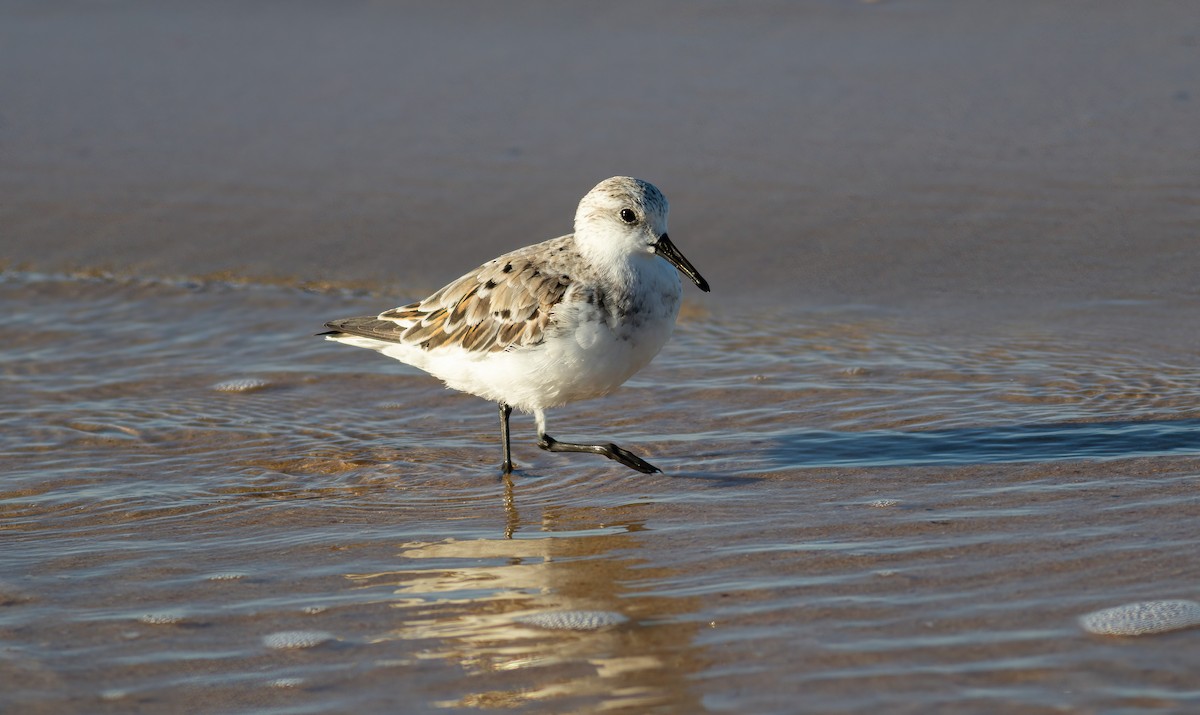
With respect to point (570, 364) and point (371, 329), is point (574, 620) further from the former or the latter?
point (371, 329)

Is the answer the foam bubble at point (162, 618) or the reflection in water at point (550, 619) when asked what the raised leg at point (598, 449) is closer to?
the reflection in water at point (550, 619)

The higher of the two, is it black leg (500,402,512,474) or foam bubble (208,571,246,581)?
black leg (500,402,512,474)

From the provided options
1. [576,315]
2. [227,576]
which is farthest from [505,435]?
[227,576]

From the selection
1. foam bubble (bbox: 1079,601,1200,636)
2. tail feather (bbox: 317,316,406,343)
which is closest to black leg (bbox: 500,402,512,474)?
tail feather (bbox: 317,316,406,343)

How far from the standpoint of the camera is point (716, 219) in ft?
30.8

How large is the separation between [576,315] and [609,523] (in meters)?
0.90

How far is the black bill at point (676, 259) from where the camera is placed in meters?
6.24

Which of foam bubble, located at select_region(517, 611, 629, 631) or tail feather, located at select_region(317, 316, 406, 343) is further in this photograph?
tail feather, located at select_region(317, 316, 406, 343)

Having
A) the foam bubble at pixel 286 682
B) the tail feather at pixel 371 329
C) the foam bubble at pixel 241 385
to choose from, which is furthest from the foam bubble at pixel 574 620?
the foam bubble at pixel 241 385

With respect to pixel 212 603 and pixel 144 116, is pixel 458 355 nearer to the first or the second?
pixel 212 603

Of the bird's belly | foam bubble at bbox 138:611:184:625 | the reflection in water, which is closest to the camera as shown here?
the reflection in water

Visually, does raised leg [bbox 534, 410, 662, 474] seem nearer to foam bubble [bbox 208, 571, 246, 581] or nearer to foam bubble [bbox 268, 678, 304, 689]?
foam bubble [bbox 208, 571, 246, 581]

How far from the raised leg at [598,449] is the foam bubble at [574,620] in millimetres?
1401

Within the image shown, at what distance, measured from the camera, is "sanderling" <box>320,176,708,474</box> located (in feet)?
20.0
